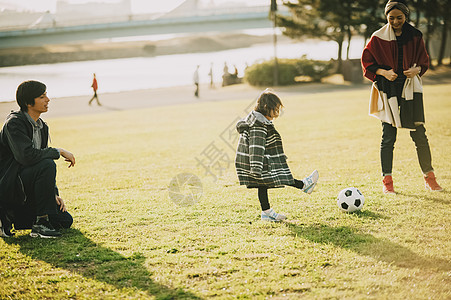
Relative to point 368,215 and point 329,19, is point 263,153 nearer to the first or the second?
point 368,215

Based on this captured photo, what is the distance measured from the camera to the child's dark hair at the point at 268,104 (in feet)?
15.4

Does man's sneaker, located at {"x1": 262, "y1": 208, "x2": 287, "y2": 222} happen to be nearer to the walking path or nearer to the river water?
the walking path

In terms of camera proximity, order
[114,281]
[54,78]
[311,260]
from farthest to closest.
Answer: [54,78], [311,260], [114,281]

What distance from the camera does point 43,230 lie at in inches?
179

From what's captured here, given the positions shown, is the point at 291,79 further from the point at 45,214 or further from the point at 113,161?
the point at 45,214

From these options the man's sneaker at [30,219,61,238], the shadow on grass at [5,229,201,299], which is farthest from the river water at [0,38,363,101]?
the shadow on grass at [5,229,201,299]

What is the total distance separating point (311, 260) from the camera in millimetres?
3742

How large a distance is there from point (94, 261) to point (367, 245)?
2412 mm

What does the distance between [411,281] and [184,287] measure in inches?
65.7

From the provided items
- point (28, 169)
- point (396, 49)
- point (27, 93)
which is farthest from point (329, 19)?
point (28, 169)

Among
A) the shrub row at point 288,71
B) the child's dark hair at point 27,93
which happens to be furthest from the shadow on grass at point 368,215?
the shrub row at point 288,71

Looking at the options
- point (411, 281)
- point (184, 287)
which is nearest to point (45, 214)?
point (184, 287)

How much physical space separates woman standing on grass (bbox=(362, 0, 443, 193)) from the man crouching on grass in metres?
3.73

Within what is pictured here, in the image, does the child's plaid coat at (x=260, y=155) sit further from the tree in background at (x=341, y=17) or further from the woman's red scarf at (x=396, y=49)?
the tree in background at (x=341, y=17)
